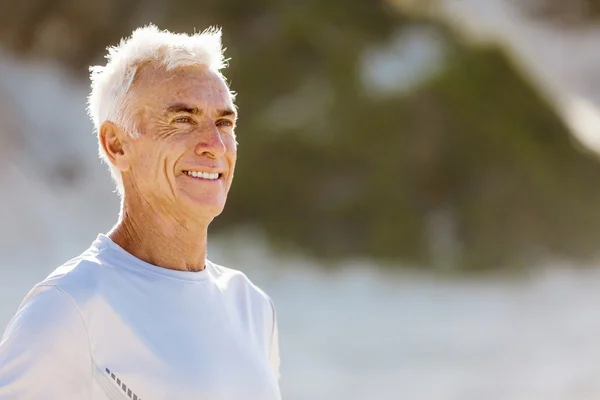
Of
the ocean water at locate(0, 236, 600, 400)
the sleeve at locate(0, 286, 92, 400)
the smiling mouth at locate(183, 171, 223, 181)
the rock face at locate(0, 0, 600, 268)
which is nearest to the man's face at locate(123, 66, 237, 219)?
the smiling mouth at locate(183, 171, 223, 181)

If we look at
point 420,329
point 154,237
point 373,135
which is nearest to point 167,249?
point 154,237

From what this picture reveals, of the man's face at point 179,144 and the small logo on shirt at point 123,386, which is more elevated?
the man's face at point 179,144

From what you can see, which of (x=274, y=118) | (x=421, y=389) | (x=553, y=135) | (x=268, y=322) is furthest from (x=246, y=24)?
(x=268, y=322)

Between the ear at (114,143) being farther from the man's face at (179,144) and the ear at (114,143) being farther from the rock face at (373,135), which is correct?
the rock face at (373,135)

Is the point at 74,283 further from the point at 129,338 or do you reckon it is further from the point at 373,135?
the point at 373,135

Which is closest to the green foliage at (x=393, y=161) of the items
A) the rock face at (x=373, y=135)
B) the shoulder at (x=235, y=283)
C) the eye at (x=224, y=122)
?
the rock face at (x=373, y=135)

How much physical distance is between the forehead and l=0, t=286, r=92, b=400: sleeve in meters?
0.38

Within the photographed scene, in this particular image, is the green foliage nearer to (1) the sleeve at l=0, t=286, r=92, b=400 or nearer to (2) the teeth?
(2) the teeth

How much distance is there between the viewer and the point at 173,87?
1.65m

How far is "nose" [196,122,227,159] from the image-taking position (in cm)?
164

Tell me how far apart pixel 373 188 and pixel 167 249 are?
18.3 ft

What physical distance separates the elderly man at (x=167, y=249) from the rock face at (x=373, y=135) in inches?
204

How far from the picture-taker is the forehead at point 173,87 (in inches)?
64.7

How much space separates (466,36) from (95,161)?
10.0ft
